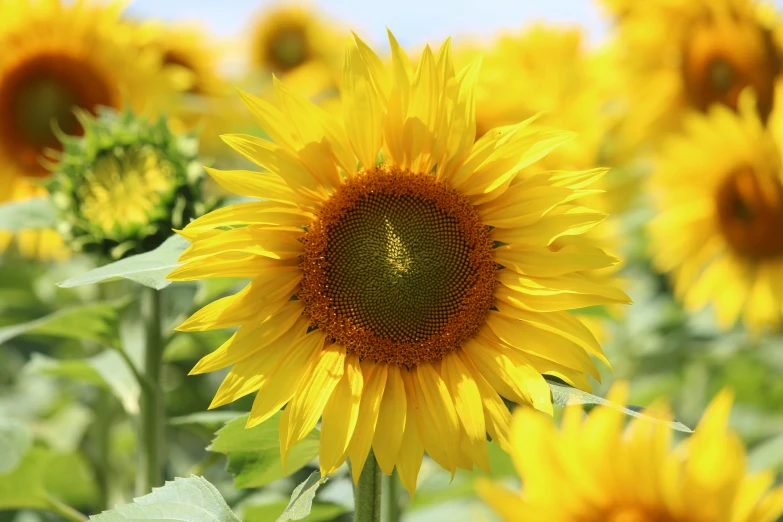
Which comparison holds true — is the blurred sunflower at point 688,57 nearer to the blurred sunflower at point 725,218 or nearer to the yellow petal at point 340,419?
the blurred sunflower at point 725,218

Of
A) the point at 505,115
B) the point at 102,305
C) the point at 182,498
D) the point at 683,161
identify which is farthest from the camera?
the point at 683,161

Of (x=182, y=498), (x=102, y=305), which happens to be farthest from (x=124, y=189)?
(x=182, y=498)

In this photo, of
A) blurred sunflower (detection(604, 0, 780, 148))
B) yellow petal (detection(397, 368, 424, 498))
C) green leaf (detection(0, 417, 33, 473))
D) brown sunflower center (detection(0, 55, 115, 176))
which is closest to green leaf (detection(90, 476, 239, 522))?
yellow petal (detection(397, 368, 424, 498))

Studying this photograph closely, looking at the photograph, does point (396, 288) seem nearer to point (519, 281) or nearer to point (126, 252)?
point (519, 281)

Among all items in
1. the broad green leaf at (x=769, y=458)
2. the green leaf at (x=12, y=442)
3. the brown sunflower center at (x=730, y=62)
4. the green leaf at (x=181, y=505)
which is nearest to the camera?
the green leaf at (x=181, y=505)

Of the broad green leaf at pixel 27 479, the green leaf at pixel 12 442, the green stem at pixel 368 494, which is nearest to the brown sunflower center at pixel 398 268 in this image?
the green stem at pixel 368 494

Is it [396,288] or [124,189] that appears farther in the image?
[124,189]
